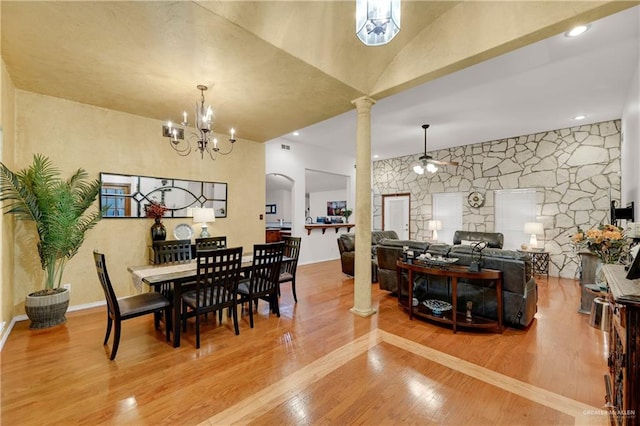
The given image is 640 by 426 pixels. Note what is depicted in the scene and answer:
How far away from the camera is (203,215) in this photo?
4.56 metres

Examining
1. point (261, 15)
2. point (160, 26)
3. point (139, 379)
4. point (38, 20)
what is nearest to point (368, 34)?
point (261, 15)

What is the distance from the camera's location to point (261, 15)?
2322 millimetres

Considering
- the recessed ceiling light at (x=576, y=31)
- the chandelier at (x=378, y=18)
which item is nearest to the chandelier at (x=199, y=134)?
the chandelier at (x=378, y=18)

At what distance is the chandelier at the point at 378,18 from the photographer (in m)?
1.72

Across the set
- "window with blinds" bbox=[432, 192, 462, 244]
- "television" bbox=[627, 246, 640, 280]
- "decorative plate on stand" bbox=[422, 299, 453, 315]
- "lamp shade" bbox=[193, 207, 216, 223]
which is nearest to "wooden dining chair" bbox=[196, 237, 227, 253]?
"lamp shade" bbox=[193, 207, 216, 223]

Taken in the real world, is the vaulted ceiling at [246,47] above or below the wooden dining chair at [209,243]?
above

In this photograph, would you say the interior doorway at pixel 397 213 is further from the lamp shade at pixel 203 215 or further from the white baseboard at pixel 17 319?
the white baseboard at pixel 17 319

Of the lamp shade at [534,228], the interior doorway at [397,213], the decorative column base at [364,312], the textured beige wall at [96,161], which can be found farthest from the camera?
the interior doorway at [397,213]

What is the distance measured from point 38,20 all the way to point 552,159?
8048 mm

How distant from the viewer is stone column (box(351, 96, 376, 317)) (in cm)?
355

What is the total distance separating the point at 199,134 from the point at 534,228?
678cm

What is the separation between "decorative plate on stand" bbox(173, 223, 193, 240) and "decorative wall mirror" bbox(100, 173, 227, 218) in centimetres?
19

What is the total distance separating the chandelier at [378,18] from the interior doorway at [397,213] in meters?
6.78

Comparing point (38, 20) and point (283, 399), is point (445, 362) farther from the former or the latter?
point (38, 20)
